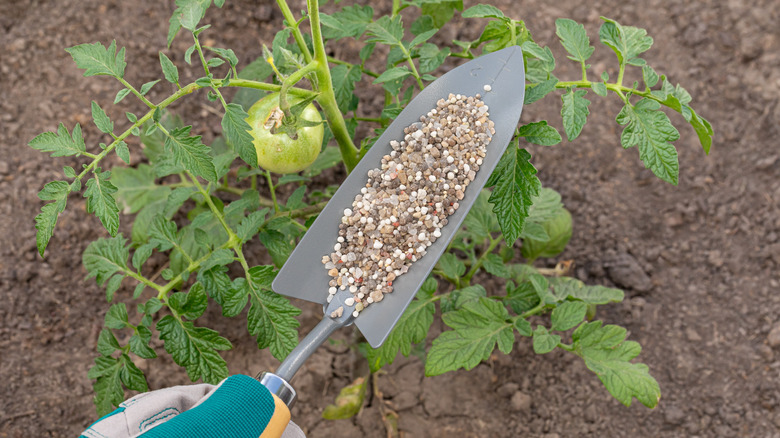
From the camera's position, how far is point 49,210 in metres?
1.10

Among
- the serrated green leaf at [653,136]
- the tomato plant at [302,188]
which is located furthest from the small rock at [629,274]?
the serrated green leaf at [653,136]

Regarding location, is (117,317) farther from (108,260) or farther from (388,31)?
(388,31)

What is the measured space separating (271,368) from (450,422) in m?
0.55

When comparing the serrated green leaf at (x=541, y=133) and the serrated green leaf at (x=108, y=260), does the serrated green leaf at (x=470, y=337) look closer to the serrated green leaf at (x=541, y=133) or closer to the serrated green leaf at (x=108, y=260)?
the serrated green leaf at (x=541, y=133)

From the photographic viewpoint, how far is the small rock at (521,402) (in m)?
1.82

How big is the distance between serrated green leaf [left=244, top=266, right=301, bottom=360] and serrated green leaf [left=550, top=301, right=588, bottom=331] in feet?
1.96

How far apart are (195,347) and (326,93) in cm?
61

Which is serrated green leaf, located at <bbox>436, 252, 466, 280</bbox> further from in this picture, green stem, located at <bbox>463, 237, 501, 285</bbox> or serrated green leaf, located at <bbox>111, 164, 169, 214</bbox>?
serrated green leaf, located at <bbox>111, 164, 169, 214</bbox>

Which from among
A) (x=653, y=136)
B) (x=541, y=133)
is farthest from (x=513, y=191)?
(x=653, y=136)

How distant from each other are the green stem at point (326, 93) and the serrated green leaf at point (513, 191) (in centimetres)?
39

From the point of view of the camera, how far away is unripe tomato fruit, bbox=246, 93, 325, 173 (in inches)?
52.9

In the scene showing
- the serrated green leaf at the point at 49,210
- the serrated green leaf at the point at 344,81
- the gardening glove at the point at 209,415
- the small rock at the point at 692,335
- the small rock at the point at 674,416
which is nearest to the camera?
the gardening glove at the point at 209,415

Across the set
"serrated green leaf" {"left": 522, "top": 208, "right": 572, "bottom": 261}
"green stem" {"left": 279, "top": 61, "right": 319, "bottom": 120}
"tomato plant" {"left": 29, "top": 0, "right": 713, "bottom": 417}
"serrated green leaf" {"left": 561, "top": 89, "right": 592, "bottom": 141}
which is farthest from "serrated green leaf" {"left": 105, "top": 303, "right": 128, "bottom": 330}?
"serrated green leaf" {"left": 522, "top": 208, "right": 572, "bottom": 261}

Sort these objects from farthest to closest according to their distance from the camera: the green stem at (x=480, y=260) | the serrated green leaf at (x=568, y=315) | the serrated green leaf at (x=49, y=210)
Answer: the green stem at (x=480, y=260)
the serrated green leaf at (x=568, y=315)
the serrated green leaf at (x=49, y=210)
